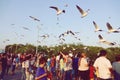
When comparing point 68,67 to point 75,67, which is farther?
point 75,67

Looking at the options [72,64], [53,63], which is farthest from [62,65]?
[53,63]

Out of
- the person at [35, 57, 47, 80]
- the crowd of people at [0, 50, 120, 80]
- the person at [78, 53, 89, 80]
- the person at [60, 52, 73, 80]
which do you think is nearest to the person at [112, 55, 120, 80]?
the crowd of people at [0, 50, 120, 80]

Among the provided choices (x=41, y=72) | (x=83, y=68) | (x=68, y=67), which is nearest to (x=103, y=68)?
(x=41, y=72)

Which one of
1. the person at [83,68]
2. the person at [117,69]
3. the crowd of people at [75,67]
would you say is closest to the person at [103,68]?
the crowd of people at [75,67]

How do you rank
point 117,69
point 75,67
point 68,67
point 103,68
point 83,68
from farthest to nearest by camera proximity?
point 75,67
point 68,67
point 83,68
point 103,68
point 117,69

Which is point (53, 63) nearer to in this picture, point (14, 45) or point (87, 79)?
point (87, 79)

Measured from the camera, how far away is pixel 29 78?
620 inches

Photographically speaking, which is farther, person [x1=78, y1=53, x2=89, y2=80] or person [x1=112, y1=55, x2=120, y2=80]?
person [x1=78, y1=53, x2=89, y2=80]

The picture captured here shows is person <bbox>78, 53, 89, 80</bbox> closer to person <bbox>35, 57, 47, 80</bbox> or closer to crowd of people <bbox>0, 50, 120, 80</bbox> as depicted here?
crowd of people <bbox>0, 50, 120, 80</bbox>

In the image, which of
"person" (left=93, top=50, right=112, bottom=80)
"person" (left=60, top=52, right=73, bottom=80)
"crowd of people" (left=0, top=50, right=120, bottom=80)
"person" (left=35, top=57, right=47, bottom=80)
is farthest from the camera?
"person" (left=60, top=52, right=73, bottom=80)

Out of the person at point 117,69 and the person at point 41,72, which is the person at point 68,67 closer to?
the person at point 117,69

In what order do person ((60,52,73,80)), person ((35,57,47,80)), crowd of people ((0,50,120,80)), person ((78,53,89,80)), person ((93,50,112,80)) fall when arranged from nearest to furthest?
person ((35,57,47,80)) < crowd of people ((0,50,120,80)) < person ((93,50,112,80)) < person ((78,53,89,80)) < person ((60,52,73,80))

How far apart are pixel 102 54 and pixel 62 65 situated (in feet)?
28.2

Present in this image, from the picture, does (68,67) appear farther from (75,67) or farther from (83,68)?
(83,68)
